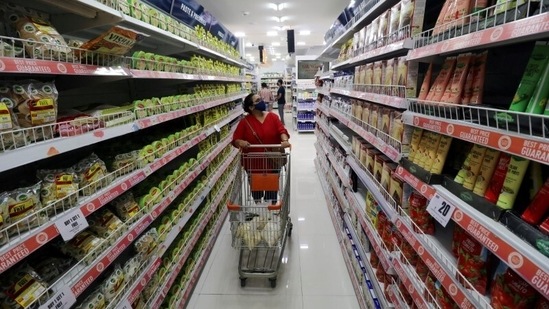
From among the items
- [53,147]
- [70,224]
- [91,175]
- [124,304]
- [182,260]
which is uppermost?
[53,147]

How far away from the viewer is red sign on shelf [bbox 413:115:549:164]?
2.62ft

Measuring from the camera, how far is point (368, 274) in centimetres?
229

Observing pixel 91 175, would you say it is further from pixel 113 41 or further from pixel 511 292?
pixel 511 292

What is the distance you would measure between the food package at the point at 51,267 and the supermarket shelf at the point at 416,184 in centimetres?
157

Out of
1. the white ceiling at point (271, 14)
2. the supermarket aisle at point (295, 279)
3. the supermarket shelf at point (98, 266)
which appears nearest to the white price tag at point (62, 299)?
the supermarket shelf at point (98, 266)

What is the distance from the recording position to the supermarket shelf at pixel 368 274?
201 centimetres

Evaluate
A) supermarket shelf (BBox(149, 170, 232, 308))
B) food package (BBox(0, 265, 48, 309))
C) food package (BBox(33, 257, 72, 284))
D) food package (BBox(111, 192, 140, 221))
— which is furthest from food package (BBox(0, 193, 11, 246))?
supermarket shelf (BBox(149, 170, 232, 308))

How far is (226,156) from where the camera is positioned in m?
4.38

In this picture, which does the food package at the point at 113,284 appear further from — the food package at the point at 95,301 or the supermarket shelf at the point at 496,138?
the supermarket shelf at the point at 496,138

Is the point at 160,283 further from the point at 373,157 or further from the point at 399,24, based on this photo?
the point at 399,24

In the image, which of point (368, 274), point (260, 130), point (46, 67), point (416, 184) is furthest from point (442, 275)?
point (260, 130)

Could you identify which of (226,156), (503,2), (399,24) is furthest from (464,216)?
(226,156)

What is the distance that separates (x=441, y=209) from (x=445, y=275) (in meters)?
0.25

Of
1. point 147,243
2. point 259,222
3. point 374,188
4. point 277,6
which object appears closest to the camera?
point 147,243
